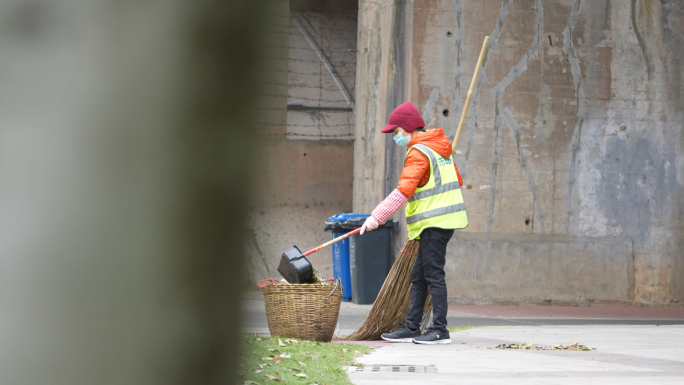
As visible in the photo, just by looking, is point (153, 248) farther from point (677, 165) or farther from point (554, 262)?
point (677, 165)

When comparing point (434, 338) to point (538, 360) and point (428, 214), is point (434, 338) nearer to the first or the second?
point (428, 214)

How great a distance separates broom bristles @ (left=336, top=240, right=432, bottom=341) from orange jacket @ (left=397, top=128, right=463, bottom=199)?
629 mm

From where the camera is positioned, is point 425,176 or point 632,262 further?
point 632,262

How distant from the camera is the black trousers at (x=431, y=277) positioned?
18.4 ft

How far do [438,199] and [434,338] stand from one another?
1019 millimetres

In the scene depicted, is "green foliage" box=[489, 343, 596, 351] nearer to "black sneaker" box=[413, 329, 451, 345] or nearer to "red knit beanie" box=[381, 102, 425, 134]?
"black sneaker" box=[413, 329, 451, 345]

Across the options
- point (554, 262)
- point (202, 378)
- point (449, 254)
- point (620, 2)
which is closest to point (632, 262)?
point (554, 262)

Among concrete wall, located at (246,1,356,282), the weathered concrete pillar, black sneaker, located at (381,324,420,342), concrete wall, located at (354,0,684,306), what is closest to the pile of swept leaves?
black sneaker, located at (381,324,420,342)

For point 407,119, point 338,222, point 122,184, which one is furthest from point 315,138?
point 122,184

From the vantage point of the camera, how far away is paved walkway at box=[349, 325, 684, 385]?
12.5 ft

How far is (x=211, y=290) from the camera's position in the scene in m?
1.13

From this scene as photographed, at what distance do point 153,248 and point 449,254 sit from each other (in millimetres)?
8862

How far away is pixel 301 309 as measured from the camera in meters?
5.24

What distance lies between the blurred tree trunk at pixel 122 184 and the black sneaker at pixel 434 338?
4571mm
